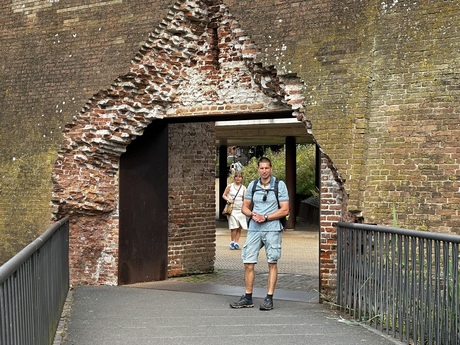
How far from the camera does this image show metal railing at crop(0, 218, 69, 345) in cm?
445

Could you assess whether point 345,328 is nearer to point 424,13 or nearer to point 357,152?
point 357,152

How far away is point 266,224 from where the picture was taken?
28.8 feet

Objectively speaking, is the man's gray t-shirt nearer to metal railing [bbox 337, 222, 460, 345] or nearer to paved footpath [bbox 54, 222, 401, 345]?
metal railing [bbox 337, 222, 460, 345]

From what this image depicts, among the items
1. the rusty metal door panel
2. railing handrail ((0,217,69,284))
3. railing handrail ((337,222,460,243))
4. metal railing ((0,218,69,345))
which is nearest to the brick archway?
the rusty metal door panel

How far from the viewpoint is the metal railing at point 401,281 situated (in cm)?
610

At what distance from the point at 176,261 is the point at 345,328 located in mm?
4988

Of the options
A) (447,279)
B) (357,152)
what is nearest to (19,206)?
(357,152)

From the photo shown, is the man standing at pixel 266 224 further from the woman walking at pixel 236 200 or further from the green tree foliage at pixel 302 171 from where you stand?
the green tree foliage at pixel 302 171

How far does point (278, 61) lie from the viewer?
30.6ft

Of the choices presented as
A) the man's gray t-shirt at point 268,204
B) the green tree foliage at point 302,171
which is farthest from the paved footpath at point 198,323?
the green tree foliage at point 302,171

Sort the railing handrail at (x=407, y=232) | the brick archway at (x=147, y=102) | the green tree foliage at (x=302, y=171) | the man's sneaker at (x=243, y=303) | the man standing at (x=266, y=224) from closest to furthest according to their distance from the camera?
1. the railing handrail at (x=407, y=232)
2. the man standing at (x=266, y=224)
3. the man's sneaker at (x=243, y=303)
4. the brick archway at (x=147, y=102)
5. the green tree foliage at (x=302, y=171)

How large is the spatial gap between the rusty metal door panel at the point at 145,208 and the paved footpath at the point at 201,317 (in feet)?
1.13

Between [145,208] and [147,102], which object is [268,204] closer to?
Answer: [147,102]

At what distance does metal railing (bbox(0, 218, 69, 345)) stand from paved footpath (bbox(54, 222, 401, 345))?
482 mm
